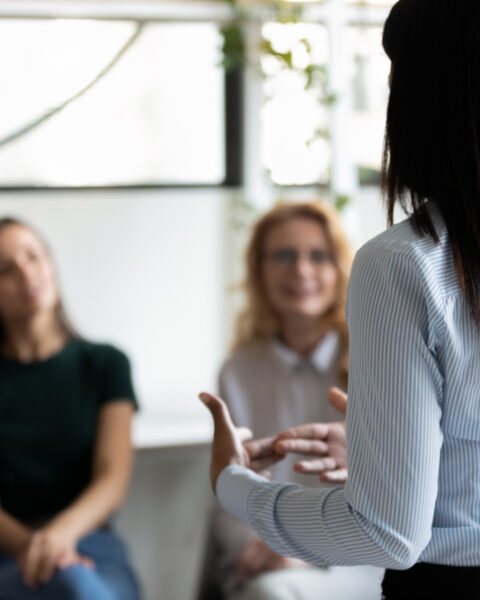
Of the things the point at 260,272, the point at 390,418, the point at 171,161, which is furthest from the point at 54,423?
the point at 390,418

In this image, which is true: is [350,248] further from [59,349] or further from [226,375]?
[59,349]

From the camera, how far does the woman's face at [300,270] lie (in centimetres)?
221


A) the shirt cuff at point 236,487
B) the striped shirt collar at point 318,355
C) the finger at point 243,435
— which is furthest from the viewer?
the striped shirt collar at point 318,355

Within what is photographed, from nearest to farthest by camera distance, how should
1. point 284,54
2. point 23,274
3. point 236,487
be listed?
1. point 236,487
2. point 23,274
3. point 284,54

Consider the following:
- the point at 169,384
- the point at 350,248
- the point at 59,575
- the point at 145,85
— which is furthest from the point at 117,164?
the point at 59,575

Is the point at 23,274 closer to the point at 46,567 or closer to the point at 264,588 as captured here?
the point at 46,567

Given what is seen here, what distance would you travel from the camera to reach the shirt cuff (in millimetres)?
890

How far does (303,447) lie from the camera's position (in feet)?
3.47

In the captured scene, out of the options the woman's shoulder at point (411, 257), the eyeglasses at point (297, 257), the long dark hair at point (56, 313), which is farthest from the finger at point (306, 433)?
the long dark hair at point (56, 313)

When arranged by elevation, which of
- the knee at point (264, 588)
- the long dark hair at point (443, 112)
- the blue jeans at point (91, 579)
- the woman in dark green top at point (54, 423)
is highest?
the long dark hair at point (443, 112)

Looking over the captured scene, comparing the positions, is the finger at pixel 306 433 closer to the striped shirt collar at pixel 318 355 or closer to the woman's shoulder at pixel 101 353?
the striped shirt collar at pixel 318 355

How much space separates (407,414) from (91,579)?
1.47 meters

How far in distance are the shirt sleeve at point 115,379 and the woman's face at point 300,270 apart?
45 cm

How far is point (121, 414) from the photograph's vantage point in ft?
7.34
